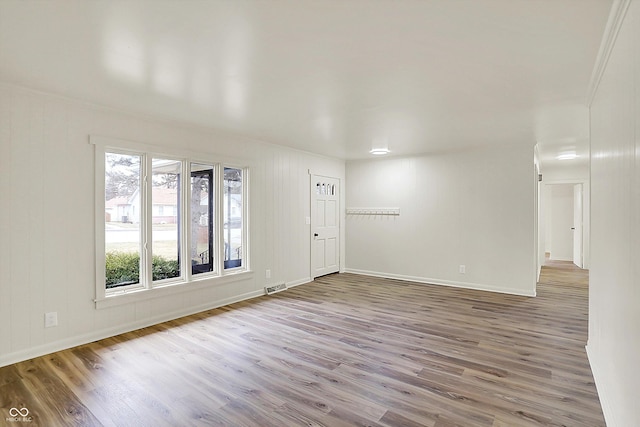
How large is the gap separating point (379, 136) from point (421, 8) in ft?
10.1

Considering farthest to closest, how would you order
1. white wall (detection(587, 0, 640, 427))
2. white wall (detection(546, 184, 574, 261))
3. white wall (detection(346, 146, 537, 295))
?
white wall (detection(546, 184, 574, 261)) < white wall (detection(346, 146, 537, 295)) < white wall (detection(587, 0, 640, 427))

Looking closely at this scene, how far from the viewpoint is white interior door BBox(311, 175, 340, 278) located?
254 inches

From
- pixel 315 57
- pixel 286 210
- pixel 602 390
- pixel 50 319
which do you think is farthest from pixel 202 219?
pixel 602 390

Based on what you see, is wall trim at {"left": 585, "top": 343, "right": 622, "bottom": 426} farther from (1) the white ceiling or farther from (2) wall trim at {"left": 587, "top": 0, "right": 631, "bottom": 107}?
(1) the white ceiling

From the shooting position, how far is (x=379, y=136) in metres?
4.82

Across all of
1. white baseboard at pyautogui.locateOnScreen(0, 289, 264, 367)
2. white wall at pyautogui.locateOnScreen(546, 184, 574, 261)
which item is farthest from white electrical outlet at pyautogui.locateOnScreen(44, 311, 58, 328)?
white wall at pyautogui.locateOnScreen(546, 184, 574, 261)

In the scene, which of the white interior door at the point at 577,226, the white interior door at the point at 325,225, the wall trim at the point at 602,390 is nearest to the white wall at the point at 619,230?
the wall trim at the point at 602,390

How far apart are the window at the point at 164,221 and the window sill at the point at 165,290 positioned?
1.6 inches

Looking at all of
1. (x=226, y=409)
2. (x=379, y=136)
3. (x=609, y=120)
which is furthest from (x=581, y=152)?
(x=226, y=409)

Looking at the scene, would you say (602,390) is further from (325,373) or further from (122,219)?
(122,219)

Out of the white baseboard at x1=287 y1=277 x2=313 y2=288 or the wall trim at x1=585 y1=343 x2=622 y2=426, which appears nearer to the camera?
the wall trim at x1=585 y1=343 x2=622 y2=426

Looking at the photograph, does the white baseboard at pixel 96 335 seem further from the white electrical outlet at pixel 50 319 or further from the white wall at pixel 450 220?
the white wall at pixel 450 220

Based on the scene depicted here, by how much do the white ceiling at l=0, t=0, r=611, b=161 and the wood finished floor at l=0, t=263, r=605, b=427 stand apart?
2.39 metres

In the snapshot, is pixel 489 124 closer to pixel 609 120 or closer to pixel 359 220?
pixel 609 120
